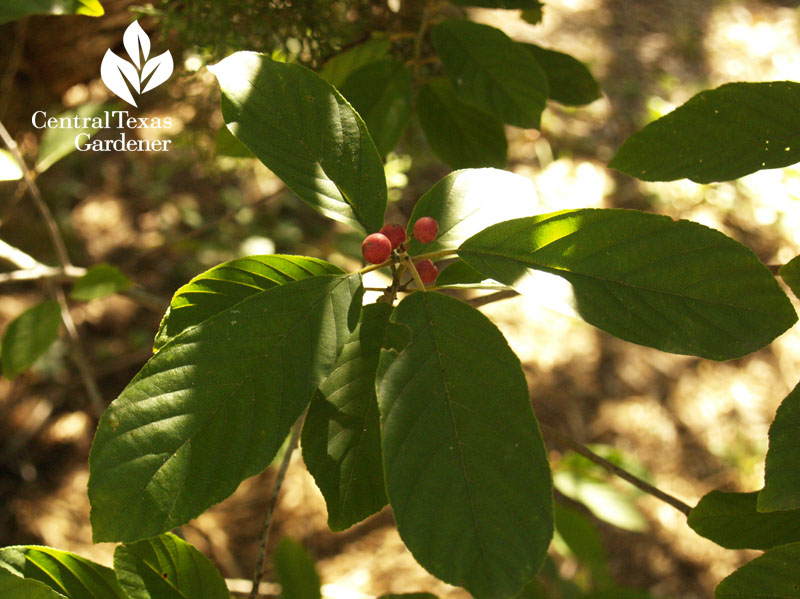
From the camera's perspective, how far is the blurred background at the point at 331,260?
158cm

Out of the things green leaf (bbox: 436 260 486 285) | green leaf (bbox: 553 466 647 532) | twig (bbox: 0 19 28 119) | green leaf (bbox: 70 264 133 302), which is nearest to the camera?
green leaf (bbox: 436 260 486 285)

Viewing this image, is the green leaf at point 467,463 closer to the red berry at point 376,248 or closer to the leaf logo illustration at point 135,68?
the red berry at point 376,248

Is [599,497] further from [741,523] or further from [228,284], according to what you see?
[228,284]

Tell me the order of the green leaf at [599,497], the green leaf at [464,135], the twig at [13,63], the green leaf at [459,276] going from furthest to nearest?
1. the green leaf at [599,497]
2. the twig at [13,63]
3. the green leaf at [464,135]
4. the green leaf at [459,276]

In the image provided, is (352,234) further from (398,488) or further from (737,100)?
(398,488)

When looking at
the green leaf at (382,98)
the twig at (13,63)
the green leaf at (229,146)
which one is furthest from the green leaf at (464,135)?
the twig at (13,63)

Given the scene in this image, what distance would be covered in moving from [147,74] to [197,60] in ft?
0.42

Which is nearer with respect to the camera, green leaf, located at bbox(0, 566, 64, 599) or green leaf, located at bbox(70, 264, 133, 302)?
green leaf, located at bbox(0, 566, 64, 599)

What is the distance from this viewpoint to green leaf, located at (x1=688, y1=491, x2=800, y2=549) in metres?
0.82

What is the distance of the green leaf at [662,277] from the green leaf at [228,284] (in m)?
0.23

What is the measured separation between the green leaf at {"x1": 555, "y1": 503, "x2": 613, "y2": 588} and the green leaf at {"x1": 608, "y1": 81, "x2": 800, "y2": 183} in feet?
3.28

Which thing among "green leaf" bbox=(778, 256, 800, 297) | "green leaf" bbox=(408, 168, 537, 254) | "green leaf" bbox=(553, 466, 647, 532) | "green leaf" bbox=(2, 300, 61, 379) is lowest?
"green leaf" bbox=(553, 466, 647, 532)


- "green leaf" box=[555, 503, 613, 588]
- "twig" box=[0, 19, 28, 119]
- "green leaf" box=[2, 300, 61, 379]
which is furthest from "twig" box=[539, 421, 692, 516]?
"twig" box=[0, 19, 28, 119]

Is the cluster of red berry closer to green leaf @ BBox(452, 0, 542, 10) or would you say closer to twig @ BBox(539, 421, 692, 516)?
twig @ BBox(539, 421, 692, 516)
